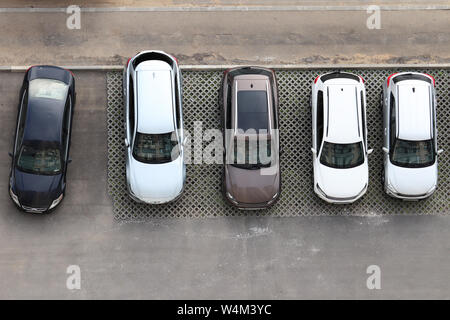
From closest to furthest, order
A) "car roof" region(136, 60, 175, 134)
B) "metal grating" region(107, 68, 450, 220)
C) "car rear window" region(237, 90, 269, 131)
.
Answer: "car roof" region(136, 60, 175, 134)
"car rear window" region(237, 90, 269, 131)
"metal grating" region(107, 68, 450, 220)

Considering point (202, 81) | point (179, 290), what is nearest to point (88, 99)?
point (202, 81)

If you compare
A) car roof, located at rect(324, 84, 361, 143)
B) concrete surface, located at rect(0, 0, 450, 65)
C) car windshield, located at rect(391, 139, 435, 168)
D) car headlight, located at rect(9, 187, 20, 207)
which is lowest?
car headlight, located at rect(9, 187, 20, 207)

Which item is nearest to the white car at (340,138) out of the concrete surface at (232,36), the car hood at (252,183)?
the car hood at (252,183)

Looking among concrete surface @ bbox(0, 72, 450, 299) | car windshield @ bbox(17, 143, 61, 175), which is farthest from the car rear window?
car windshield @ bbox(17, 143, 61, 175)

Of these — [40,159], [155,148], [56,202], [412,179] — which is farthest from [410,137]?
[40,159]

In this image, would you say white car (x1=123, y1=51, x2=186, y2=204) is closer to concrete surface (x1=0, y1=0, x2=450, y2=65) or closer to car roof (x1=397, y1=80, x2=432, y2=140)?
concrete surface (x1=0, y1=0, x2=450, y2=65)

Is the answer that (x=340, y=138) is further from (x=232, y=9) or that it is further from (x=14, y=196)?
(x=14, y=196)

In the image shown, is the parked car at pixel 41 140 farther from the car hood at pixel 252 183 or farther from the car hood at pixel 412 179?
the car hood at pixel 412 179

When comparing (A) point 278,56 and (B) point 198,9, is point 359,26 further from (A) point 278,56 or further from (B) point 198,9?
(B) point 198,9
